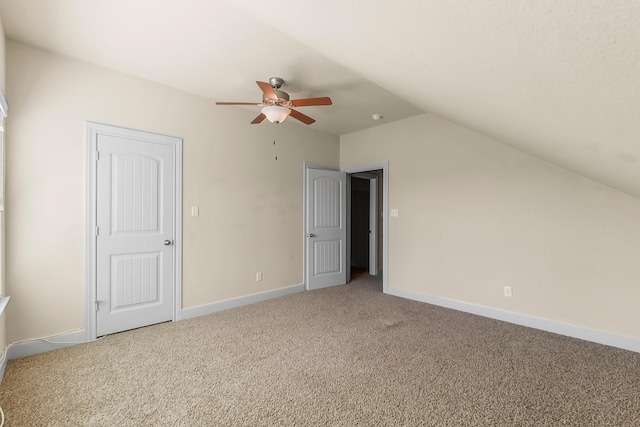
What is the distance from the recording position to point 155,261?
319 centimetres

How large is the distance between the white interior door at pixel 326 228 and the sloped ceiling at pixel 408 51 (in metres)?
1.63

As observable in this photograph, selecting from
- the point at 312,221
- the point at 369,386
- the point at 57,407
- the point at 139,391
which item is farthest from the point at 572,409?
the point at 312,221

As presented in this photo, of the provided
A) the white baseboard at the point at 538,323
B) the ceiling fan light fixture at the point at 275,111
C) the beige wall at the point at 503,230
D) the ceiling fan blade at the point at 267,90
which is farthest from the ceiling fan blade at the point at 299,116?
the white baseboard at the point at 538,323

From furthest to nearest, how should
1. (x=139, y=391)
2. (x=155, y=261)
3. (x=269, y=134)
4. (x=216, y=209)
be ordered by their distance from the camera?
1. (x=269, y=134)
2. (x=216, y=209)
3. (x=155, y=261)
4. (x=139, y=391)

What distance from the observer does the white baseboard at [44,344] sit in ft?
7.96

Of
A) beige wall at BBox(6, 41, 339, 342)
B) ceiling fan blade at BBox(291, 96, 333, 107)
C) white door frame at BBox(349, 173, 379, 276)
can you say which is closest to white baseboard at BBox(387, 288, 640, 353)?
white door frame at BBox(349, 173, 379, 276)

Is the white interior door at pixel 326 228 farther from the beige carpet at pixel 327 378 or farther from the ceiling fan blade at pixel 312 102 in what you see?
the ceiling fan blade at pixel 312 102

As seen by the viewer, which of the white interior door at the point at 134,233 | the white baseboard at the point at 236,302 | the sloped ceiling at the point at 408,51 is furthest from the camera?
the white baseboard at the point at 236,302

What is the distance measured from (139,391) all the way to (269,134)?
3.25 meters

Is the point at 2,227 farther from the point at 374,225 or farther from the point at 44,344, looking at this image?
the point at 374,225

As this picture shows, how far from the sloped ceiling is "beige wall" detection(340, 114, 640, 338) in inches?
34.5

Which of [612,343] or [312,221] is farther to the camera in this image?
[312,221]

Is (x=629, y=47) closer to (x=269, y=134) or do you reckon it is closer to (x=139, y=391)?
(x=139, y=391)

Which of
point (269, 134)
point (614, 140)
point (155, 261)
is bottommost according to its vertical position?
point (155, 261)
